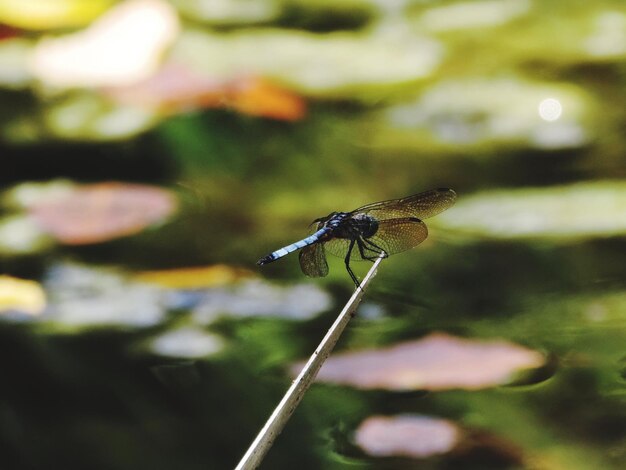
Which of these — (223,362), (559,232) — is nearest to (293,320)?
(223,362)

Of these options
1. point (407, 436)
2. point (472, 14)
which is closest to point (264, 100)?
point (472, 14)

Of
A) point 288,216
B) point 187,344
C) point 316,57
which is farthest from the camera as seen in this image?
point 316,57

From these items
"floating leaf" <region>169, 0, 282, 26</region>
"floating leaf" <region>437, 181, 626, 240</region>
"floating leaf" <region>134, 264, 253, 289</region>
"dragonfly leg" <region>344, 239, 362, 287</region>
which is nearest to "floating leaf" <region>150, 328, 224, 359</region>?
"floating leaf" <region>134, 264, 253, 289</region>

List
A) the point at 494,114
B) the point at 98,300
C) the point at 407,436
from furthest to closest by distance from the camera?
the point at 494,114 → the point at 98,300 → the point at 407,436

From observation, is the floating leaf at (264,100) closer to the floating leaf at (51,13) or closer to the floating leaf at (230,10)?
the floating leaf at (230,10)

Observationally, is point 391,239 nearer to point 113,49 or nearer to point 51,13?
point 113,49
